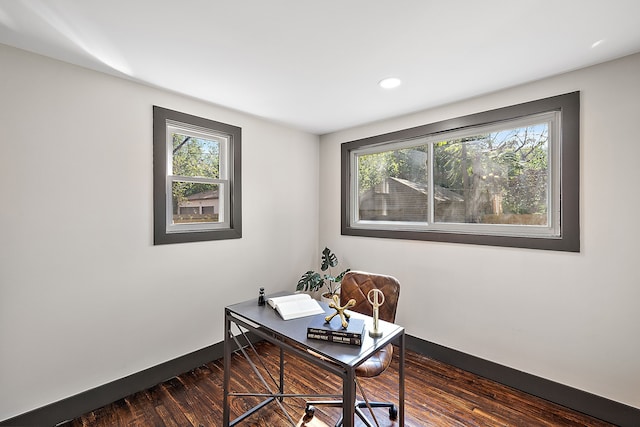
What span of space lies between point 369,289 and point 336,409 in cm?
86

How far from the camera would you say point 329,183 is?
11.6ft

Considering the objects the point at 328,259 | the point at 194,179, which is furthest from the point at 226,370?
the point at 328,259

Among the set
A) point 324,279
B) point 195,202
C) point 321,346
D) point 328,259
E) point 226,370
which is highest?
point 195,202

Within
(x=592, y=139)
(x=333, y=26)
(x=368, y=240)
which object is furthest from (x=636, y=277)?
(x=333, y=26)

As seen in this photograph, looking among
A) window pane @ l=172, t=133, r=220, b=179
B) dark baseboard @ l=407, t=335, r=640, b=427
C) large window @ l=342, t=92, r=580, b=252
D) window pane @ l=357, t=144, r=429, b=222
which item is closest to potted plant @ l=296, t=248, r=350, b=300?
large window @ l=342, t=92, r=580, b=252

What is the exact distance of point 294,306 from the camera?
1773mm

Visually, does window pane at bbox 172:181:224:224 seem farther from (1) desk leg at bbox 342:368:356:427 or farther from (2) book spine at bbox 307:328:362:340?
(1) desk leg at bbox 342:368:356:427

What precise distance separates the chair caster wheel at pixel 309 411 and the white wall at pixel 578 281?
1320 millimetres

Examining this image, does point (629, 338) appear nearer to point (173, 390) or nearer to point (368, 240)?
point (368, 240)

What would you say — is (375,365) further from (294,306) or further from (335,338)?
(294,306)

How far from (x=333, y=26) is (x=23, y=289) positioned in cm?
238

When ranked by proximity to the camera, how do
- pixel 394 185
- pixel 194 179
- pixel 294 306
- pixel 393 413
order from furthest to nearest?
pixel 394 185
pixel 194 179
pixel 393 413
pixel 294 306

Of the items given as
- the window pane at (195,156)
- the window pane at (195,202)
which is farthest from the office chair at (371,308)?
the window pane at (195,156)

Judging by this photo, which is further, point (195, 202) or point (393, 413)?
point (195, 202)
